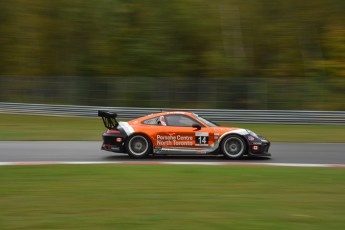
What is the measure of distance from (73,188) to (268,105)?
19734 millimetres

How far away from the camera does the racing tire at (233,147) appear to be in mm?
13352

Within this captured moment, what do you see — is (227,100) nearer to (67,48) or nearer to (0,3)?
(67,48)

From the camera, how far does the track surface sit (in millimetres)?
13299

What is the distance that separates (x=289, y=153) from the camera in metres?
14.8

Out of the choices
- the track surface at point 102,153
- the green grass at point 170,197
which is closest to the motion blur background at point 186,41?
the track surface at point 102,153

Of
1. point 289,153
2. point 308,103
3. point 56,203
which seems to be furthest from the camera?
point 308,103

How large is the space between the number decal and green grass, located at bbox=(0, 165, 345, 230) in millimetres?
2135

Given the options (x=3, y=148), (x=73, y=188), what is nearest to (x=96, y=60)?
(x=3, y=148)

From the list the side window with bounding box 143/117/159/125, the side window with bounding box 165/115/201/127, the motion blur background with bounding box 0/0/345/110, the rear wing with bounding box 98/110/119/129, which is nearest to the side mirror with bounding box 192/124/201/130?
the side window with bounding box 165/115/201/127

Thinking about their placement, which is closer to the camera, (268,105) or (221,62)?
(268,105)

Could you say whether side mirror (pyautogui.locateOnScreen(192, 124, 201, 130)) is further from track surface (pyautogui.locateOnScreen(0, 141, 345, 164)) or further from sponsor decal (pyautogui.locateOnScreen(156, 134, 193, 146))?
track surface (pyautogui.locateOnScreen(0, 141, 345, 164))

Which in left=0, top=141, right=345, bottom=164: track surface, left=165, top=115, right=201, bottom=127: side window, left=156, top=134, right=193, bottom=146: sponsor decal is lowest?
left=0, top=141, right=345, bottom=164: track surface

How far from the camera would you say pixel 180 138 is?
1352 centimetres

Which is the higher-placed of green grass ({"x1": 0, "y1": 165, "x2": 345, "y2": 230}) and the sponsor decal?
the sponsor decal
